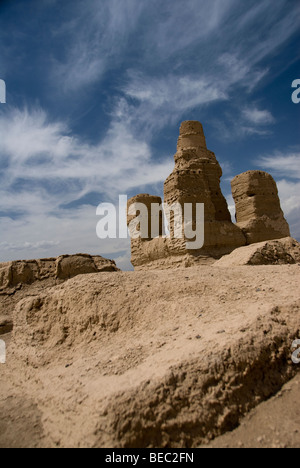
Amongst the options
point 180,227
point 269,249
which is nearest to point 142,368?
point 269,249

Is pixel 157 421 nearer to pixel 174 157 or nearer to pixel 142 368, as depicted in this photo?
pixel 142 368

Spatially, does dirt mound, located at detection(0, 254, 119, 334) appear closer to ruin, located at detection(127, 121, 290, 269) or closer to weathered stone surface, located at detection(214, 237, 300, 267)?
ruin, located at detection(127, 121, 290, 269)

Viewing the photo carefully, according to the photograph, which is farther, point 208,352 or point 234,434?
point 208,352

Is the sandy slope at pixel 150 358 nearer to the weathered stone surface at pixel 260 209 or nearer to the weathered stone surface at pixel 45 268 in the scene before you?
the weathered stone surface at pixel 45 268

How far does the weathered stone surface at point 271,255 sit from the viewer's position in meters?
5.36

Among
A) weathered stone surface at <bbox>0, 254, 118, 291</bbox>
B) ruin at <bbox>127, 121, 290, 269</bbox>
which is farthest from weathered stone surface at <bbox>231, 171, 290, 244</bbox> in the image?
weathered stone surface at <bbox>0, 254, 118, 291</bbox>

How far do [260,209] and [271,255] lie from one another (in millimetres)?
5003

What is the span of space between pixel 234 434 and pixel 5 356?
3499mm

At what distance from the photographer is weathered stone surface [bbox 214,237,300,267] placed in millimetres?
5355

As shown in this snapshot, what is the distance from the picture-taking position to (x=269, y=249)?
225 inches

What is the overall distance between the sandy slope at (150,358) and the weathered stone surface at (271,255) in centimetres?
131

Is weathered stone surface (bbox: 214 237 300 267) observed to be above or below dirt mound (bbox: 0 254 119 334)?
above

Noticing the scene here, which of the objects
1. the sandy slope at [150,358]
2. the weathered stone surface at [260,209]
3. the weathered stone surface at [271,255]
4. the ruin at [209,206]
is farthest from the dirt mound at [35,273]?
the weathered stone surface at [260,209]

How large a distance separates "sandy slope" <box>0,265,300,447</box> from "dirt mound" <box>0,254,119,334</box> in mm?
2733
